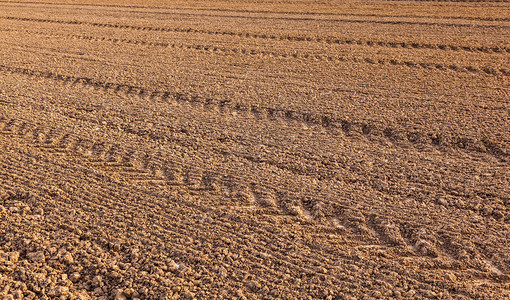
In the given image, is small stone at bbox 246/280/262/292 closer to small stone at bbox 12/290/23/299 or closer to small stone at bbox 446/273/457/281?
small stone at bbox 446/273/457/281

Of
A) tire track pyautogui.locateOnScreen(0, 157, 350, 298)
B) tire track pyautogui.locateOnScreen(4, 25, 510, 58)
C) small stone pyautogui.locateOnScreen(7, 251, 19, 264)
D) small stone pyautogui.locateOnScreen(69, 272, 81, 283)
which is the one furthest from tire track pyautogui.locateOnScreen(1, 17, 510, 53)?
small stone pyautogui.locateOnScreen(69, 272, 81, 283)

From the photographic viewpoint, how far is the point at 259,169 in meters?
3.82

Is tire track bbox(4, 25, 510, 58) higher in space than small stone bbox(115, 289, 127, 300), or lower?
higher

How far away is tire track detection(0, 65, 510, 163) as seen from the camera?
407 centimetres

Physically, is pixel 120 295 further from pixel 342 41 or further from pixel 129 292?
pixel 342 41

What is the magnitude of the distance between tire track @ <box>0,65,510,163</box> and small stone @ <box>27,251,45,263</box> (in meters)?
2.59

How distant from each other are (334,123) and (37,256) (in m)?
3.14

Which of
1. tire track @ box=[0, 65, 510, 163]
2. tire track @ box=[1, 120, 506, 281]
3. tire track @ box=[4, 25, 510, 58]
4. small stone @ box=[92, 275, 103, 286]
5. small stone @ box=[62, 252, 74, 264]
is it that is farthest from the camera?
tire track @ box=[4, 25, 510, 58]

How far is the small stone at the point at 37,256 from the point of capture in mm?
2883

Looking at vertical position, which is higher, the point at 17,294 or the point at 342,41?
the point at 342,41

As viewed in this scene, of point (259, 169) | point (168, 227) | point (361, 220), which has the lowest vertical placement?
point (168, 227)

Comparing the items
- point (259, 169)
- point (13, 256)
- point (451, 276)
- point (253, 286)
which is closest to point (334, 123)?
point (259, 169)

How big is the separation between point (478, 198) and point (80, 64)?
5784 millimetres

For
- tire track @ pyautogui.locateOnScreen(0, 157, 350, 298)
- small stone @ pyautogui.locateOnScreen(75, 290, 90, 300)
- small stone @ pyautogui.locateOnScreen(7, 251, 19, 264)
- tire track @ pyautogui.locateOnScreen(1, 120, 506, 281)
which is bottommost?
small stone @ pyautogui.locateOnScreen(75, 290, 90, 300)
